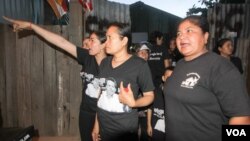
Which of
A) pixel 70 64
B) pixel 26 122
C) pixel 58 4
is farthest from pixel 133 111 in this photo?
pixel 58 4

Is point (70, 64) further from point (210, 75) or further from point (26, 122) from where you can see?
point (210, 75)

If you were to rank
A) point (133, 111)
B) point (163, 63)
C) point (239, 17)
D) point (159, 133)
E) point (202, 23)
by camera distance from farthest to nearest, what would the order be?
point (239, 17) < point (163, 63) < point (159, 133) < point (133, 111) < point (202, 23)

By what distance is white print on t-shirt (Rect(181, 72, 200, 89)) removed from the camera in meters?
2.31

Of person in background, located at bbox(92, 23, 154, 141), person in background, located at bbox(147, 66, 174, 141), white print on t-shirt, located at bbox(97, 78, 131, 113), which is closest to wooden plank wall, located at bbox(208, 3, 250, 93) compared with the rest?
person in background, located at bbox(147, 66, 174, 141)

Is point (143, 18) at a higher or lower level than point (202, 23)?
higher

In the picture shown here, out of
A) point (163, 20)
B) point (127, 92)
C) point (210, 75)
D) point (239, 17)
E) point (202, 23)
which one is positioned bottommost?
point (127, 92)

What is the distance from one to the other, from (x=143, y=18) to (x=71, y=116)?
609 inches

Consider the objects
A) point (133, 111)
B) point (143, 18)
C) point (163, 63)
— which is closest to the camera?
point (133, 111)

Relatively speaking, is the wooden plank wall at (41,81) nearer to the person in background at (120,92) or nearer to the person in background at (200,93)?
the person in background at (120,92)

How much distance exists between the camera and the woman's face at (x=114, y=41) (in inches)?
123

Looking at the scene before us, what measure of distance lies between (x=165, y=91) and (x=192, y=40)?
0.57 metres

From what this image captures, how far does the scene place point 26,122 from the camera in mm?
5473

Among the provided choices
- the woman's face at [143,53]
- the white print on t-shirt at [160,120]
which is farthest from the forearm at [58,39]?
the woman's face at [143,53]

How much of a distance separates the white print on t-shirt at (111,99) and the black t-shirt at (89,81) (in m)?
0.64
